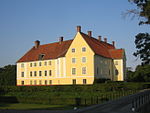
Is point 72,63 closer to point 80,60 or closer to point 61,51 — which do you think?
point 80,60

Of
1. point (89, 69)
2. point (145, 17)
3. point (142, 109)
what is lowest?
point (142, 109)

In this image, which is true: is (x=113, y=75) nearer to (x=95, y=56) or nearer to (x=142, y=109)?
(x=95, y=56)

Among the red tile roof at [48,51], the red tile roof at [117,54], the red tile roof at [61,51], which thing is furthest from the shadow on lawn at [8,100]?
the red tile roof at [117,54]

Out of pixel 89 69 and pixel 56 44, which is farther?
pixel 56 44

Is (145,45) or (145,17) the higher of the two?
(145,17)

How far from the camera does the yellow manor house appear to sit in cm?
5519

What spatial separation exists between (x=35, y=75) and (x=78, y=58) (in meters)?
16.0

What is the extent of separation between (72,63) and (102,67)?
7.80m

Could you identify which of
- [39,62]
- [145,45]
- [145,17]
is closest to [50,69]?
[39,62]

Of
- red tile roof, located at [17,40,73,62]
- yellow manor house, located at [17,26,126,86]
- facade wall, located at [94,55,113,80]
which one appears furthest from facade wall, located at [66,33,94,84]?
red tile roof, located at [17,40,73,62]

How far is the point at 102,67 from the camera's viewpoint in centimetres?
5900

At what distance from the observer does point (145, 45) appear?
29219 mm

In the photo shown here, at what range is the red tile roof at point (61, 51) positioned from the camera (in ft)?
194

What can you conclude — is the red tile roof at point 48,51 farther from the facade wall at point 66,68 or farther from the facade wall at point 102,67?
the facade wall at point 102,67
